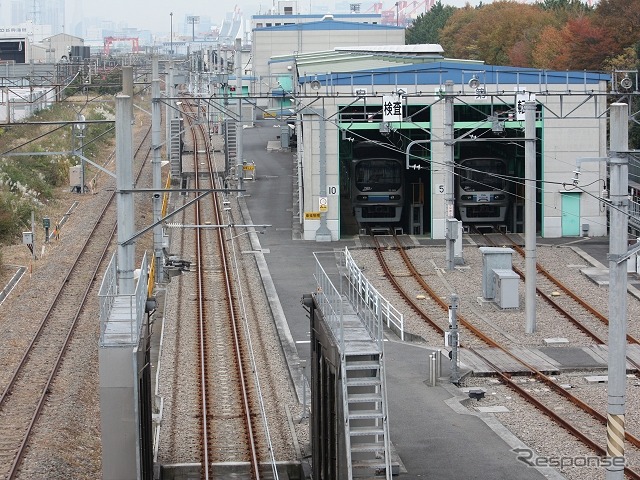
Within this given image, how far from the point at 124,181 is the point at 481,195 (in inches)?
777

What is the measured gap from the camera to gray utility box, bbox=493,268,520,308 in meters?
22.2

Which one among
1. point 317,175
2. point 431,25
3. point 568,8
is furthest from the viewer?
point 431,25

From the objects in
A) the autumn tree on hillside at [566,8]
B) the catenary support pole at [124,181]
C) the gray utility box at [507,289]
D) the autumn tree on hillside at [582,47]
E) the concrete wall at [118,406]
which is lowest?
the gray utility box at [507,289]

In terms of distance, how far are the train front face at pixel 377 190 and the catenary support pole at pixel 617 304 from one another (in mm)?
20207

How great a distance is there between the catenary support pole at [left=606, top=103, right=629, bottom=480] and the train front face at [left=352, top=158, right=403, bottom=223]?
20207 mm

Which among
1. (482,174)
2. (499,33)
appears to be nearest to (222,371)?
(482,174)

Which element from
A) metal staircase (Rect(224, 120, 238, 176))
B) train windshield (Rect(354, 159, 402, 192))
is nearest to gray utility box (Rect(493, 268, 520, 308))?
train windshield (Rect(354, 159, 402, 192))

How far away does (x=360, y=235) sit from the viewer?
31.2 m

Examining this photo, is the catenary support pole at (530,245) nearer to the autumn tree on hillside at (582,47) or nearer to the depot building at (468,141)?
the depot building at (468,141)

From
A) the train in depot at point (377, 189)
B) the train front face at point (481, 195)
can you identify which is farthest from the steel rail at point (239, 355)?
the train front face at point (481, 195)

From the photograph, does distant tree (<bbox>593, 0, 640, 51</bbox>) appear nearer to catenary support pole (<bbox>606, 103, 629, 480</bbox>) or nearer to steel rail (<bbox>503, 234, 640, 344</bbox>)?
steel rail (<bbox>503, 234, 640, 344</bbox>)

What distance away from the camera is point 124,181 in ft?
41.1

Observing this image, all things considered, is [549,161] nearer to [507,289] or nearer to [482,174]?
[482,174]

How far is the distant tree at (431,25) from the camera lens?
90938mm
